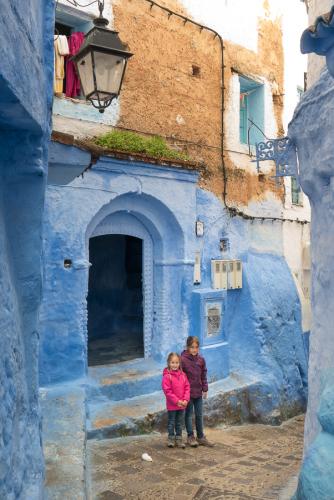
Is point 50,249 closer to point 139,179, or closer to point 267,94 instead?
point 139,179

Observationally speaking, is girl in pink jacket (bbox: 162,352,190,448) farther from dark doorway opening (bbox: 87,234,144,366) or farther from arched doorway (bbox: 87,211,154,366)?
dark doorway opening (bbox: 87,234,144,366)

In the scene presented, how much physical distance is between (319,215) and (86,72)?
2.78 m

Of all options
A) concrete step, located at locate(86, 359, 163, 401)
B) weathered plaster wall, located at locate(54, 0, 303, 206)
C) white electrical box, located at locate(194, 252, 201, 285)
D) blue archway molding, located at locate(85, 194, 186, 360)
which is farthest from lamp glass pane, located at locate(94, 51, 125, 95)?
white electrical box, located at locate(194, 252, 201, 285)

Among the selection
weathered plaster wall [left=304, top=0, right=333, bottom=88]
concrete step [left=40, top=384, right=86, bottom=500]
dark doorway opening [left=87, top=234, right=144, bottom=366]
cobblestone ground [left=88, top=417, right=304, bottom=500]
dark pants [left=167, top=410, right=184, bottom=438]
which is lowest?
cobblestone ground [left=88, top=417, right=304, bottom=500]

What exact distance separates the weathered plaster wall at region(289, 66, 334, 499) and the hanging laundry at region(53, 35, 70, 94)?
420 cm

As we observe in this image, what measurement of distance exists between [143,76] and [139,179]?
81.4 inches

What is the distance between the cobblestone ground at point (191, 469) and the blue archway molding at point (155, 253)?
2.42m

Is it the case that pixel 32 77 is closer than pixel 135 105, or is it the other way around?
pixel 32 77

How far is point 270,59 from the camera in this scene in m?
11.9

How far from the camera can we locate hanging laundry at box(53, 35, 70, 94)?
7.90 m

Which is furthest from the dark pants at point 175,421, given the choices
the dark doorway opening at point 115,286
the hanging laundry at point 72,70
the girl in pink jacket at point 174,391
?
the dark doorway opening at point 115,286

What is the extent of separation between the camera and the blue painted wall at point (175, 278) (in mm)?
7539

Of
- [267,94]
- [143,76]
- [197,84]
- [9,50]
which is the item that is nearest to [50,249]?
[143,76]

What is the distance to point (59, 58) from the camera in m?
7.95
